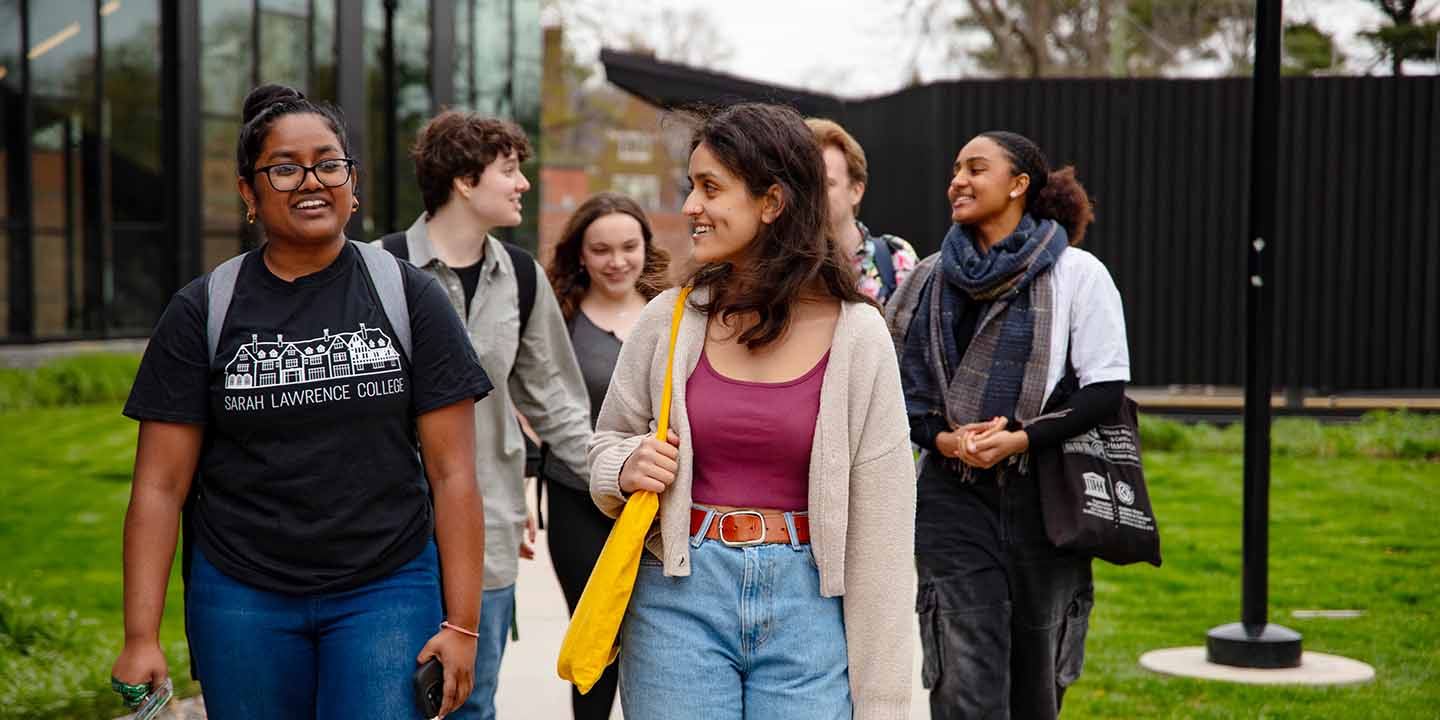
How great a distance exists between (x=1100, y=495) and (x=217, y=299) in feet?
8.65

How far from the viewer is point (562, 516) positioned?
214 inches

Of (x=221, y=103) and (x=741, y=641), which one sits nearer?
(x=741, y=641)

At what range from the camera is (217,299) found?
3.39 metres

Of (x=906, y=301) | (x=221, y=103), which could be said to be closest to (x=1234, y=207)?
(x=906, y=301)

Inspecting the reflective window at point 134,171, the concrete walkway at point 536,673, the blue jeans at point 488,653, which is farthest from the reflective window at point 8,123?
the blue jeans at point 488,653

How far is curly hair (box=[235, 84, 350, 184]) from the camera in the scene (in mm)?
3459

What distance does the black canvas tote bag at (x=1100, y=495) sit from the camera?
4.71 meters

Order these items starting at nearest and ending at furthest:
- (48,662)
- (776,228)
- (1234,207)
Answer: (776,228)
(48,662)
(1234,207)

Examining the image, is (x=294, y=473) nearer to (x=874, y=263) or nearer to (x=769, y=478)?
(x=769, y=478)

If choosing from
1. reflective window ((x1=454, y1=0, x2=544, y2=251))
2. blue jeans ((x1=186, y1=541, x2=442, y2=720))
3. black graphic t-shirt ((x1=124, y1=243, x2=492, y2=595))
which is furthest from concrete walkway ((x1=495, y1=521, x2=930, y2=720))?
reflective window ((x1=454, y1=0, x2=544, y2=251))

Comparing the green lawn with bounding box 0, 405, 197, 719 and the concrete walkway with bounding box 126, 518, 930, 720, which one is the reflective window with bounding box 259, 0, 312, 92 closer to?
the green lawn with bounding box 0, 405, 197, 719

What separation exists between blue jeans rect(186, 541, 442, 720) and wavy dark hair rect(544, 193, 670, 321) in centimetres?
260

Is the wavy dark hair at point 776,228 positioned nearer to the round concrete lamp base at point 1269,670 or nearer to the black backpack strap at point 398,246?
the black backpack strap at point 398,246

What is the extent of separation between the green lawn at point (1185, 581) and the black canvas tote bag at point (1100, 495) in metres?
1.92
